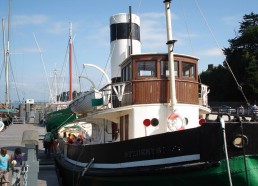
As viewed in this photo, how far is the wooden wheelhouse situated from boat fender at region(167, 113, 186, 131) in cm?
66

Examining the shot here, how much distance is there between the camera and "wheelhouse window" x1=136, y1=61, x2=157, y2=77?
32.8 ft

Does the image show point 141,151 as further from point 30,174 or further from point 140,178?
point 30,174

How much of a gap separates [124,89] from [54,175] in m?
5.45

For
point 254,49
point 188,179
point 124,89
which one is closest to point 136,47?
point 124,89

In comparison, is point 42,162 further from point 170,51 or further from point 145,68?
point 170,51

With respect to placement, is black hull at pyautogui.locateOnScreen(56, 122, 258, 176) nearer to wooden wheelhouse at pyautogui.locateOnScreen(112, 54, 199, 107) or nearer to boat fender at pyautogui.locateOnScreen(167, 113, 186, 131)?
boat fender at pyautogui.locateOnScreen(167, 113, 186, 131)

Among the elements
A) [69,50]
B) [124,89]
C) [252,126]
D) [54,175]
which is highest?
[69,50]

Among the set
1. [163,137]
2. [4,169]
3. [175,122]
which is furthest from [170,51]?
[4,169]

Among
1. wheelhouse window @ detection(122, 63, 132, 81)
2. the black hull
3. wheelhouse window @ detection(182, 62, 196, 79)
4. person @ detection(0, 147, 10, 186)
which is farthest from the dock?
wheelhouse window @ detection(182, 62, 196, 79)

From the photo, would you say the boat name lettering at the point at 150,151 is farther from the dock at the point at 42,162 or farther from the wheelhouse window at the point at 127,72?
the dock at the point at 42,162

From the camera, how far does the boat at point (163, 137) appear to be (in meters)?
6.97

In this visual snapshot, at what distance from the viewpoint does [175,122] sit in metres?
9.23

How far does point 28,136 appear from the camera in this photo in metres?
10.7

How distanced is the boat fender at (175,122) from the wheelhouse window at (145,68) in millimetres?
1426
